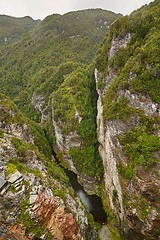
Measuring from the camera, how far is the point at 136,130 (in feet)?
90.7

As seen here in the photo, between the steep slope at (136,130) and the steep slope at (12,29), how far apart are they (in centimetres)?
10187

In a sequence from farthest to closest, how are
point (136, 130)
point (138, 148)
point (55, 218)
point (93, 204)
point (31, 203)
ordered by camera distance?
point (93, 204)
point (136, 130)
point (138, 148)
point (55, 218)
point (31, 203)

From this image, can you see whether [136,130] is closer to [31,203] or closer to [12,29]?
[31,203]

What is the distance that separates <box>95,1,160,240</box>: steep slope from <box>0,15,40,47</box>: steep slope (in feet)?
334

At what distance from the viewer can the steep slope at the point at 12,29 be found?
124363 millimetres

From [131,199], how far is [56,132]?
92.1 ft

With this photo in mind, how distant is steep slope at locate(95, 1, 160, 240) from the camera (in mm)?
24438

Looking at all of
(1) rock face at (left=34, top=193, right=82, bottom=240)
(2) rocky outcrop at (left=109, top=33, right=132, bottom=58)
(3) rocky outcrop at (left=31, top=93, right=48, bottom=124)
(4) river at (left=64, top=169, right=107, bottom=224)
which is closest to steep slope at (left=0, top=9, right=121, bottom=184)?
(3) rocky outcrop at (left=31, top=93, right=48, bottom=124)

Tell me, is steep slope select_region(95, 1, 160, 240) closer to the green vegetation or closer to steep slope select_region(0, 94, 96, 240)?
the green vegetation

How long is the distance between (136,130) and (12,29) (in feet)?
453

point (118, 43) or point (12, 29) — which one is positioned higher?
point (12, 29)

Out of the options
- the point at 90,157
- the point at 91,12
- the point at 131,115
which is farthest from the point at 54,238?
the point at 91,12

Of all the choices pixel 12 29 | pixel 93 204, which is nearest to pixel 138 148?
pixel 93 204

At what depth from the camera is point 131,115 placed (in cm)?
2858
